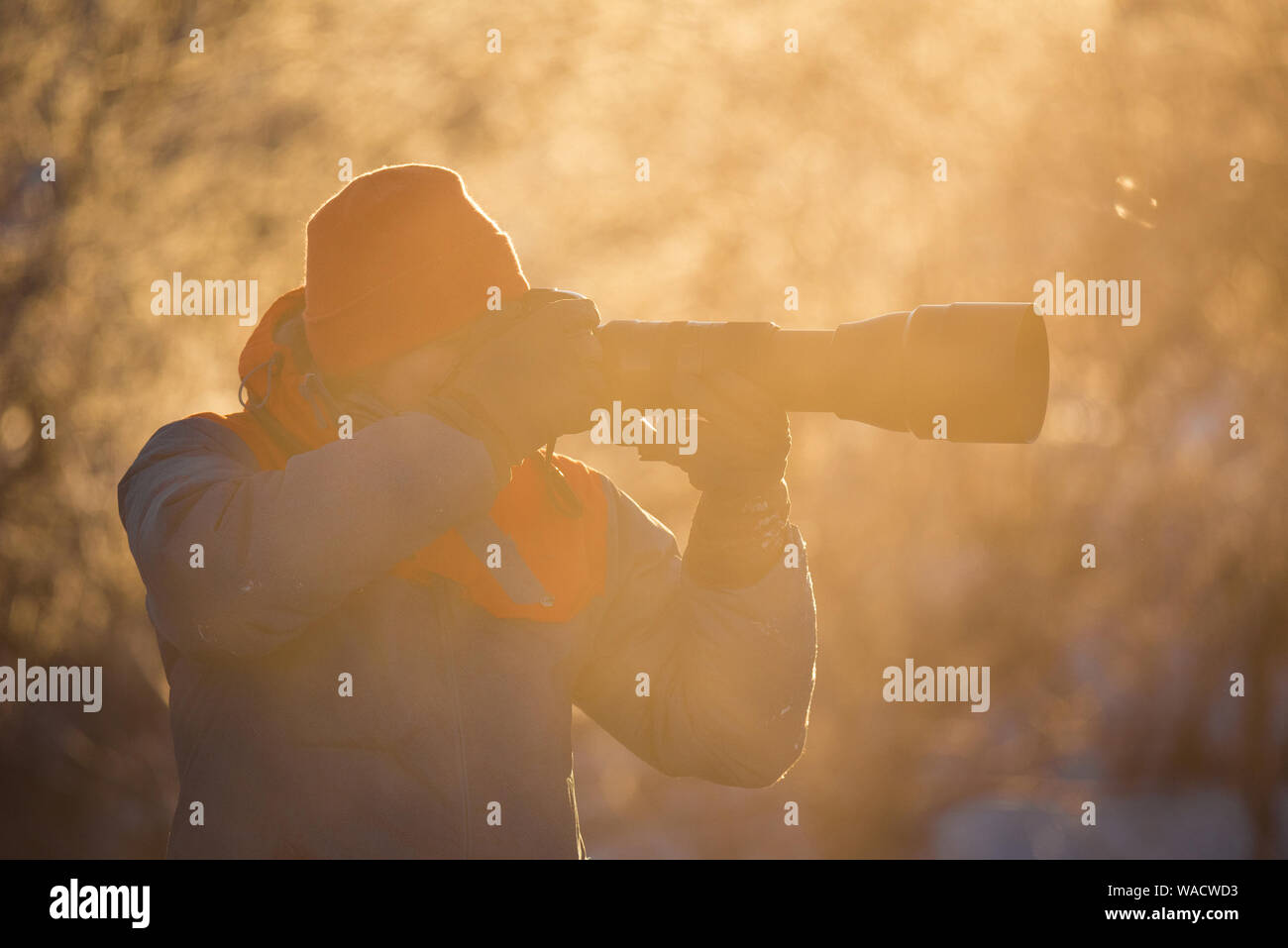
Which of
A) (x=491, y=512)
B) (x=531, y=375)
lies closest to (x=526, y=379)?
(x=531, y=375)

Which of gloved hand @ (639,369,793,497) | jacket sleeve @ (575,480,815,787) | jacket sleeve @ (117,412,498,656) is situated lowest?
jacket sleeve @ (575,480,815,787)

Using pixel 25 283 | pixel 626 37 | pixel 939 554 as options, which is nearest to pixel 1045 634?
pixel 939 554

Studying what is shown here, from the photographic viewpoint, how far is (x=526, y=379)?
5.52 feet

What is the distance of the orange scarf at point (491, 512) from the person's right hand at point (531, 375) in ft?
0.68

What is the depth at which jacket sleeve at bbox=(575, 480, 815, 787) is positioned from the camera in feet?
6.53

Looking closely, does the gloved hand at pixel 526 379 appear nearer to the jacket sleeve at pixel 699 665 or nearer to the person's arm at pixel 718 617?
the person's arm at pixel 718 617

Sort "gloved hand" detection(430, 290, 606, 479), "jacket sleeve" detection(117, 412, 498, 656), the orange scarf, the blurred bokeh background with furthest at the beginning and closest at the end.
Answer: the blurred bokeh background
the orange scarf
"gloved hand" detection(430, 290, 606, 479)
"jacket sleeve" detection(117, 412, 498, 656)

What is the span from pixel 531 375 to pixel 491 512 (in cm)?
29

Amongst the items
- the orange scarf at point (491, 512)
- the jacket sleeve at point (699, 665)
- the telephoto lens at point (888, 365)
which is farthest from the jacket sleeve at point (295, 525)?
the jacket sleeve at point (699, 665)

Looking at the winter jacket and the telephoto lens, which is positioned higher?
the telephoto lens

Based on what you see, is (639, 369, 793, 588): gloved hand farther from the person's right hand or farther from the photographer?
the person's right hand

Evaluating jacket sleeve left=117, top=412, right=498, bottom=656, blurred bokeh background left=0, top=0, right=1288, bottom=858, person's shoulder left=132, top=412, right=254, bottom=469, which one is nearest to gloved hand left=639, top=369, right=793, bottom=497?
jacket sleeve left=117, top=412, right=498, bottom=656
